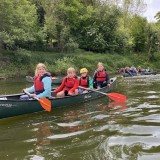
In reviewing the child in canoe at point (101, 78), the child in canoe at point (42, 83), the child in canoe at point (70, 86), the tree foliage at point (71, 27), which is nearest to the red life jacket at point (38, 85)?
the child in canoe at point (42, 83)

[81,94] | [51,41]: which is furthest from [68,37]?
[81,94]

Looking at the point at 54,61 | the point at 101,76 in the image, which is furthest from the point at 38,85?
the point at 54,61

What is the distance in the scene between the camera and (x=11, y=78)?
22.7 m

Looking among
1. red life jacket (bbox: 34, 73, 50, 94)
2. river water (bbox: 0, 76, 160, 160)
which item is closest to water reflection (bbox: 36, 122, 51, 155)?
river water (bbox: 0, 76, 160, 160)

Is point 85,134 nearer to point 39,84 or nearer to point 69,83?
point 39,84

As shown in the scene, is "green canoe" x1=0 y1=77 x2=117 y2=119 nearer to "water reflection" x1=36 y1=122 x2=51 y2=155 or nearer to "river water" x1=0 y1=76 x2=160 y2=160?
"river water" x1=0 y1=76 x2=160 y2=160

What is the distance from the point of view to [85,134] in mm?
6188

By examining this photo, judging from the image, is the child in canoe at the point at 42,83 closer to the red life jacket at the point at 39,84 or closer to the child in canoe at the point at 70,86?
the red life jacket at the point at 39,84

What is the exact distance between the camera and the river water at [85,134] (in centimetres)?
498

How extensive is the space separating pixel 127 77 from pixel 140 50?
22398 mm

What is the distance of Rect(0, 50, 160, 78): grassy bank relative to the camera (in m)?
24.0

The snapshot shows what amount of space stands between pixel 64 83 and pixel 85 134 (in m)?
3.86

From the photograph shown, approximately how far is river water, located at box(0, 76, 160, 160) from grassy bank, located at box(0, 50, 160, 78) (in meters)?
15.3

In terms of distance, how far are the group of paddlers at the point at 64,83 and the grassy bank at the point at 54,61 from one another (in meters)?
12.0
